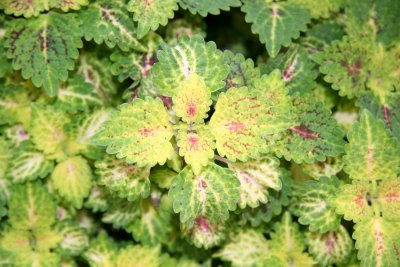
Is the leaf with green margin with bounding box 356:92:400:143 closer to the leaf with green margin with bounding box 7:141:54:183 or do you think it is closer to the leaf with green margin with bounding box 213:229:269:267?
the leaf with green margin with bounding box 213:229:269:267

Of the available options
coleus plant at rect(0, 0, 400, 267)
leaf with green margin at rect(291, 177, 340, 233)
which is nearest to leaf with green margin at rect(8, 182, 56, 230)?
coleus plant at rect(0, 0, 400, 267)

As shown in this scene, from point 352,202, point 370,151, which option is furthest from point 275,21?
point 352,202

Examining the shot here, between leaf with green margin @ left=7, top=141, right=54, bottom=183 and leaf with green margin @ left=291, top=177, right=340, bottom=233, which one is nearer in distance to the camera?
leaf with green margin @ left=291, top=177, right=340, bottom=233

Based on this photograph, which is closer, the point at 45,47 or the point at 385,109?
the point at 45,47

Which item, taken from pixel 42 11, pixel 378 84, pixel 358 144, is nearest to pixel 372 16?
pixel 378 84

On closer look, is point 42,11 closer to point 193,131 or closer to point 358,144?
point 193,131

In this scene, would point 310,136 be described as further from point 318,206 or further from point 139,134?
point 139,134

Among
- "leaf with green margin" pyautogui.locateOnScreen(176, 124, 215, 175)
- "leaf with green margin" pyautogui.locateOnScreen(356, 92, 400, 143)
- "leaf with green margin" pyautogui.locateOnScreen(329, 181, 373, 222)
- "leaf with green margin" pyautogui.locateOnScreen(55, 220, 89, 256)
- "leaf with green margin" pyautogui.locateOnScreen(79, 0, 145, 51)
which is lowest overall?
"leaf with green margin" pyautogui.locateOnScreen(55, 220, 89, 256)
